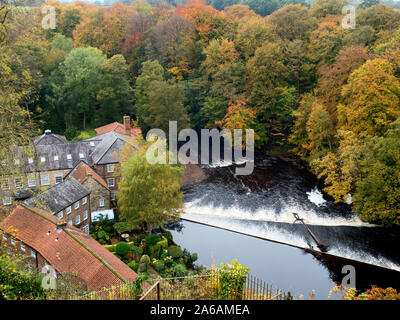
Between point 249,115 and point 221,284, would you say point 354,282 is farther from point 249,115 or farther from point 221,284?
point 249,115

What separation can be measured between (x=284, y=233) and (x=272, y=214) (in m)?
3.39

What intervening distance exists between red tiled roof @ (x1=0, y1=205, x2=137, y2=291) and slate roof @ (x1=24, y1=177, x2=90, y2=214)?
169 centimetres

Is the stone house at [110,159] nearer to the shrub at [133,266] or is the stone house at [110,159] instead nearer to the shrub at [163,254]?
the shrub at [163,254]

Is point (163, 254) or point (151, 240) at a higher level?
point (151, 240)

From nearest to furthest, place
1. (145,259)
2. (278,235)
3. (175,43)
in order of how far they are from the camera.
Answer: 1. (145,259)
2. (278,235)
3. (175,43)

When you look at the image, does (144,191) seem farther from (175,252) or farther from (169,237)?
(175,252)

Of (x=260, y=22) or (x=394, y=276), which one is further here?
(x=260, y=22)

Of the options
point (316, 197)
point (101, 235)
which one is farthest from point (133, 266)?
point (316, 197)

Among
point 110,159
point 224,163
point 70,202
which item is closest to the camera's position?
point 70,202

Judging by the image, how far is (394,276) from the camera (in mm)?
27969

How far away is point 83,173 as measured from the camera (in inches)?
1433
